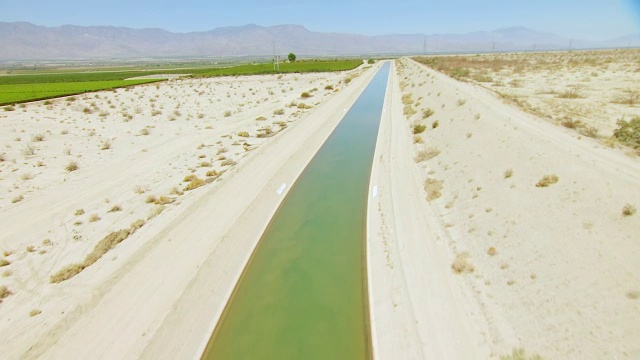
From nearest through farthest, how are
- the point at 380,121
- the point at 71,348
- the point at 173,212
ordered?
the point at 71,348
the point at 173,212
the point at 380,121

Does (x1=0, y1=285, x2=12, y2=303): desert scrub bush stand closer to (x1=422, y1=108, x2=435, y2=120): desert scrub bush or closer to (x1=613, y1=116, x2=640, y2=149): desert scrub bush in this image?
(x1=613, y1=116, x2=640, y2=149): desert scrub bush

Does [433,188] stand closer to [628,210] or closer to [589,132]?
[628,210]

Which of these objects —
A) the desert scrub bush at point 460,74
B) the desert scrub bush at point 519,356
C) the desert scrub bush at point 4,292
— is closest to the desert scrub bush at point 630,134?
the desert scrub bush at point 519,356

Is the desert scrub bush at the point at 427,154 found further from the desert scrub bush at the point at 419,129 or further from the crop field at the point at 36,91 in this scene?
the crop field at the point at 36,91

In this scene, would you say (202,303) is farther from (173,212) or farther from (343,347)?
(173,212)

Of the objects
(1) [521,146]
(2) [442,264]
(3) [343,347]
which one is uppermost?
(1) [521,146]

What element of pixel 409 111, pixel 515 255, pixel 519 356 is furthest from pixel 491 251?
pixel 409 111

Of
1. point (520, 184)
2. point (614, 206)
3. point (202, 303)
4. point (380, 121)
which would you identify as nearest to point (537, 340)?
point (614, 206)
